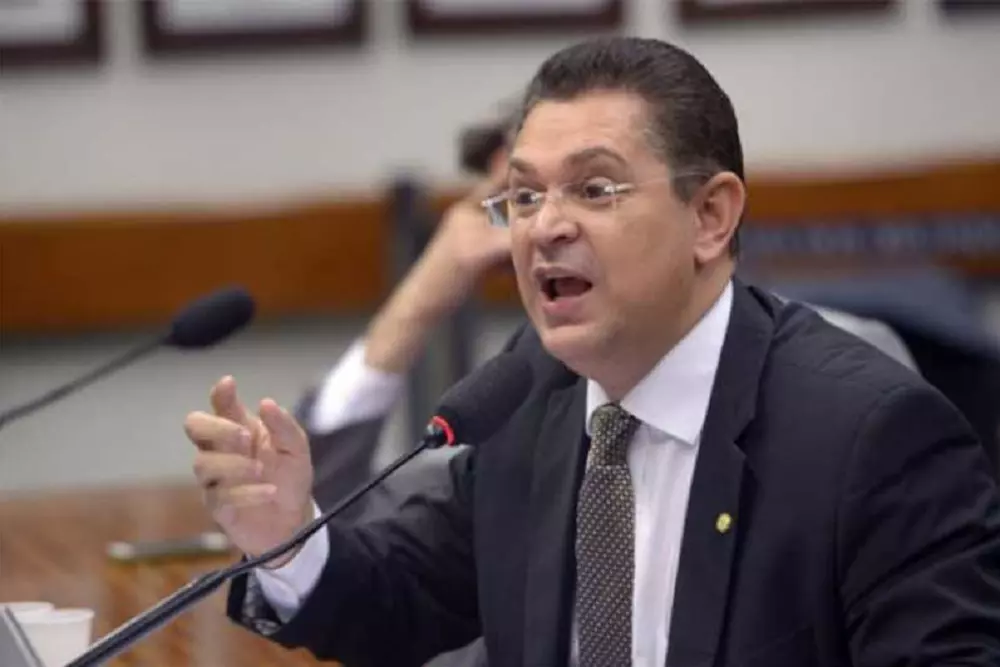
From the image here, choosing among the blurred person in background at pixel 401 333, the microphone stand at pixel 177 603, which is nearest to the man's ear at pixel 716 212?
the microphone stand at pixel 177 603

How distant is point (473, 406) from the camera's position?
1.64 metres

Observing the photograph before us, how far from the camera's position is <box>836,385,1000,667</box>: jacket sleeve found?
1503 millimetres

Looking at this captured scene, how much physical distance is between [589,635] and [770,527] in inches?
8.1

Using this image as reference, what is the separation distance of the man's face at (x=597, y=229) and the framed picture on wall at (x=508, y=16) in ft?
7.62

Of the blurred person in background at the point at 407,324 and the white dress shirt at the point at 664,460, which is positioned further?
the blurred person in background at the point at 407,324

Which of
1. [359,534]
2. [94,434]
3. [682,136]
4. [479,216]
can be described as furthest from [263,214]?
[682,136]

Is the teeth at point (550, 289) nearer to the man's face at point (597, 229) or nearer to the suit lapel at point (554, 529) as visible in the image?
the man's face at point (597, 229)

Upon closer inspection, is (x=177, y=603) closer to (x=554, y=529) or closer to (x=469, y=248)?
(x=554, y=529)

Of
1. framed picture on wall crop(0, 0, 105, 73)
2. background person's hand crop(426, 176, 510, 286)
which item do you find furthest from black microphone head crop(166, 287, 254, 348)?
framed picture on wall crop(0, 0, 105, 73)

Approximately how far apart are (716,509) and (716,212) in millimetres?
277

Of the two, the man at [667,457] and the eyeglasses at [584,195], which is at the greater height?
the eyeglasses at [584,195]

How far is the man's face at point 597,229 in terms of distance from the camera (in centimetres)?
169

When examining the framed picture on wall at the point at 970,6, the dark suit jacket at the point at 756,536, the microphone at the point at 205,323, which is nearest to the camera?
the dark suit jacket at the point at 756,536

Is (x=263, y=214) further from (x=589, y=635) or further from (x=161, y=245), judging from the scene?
(x=589, y=635)
